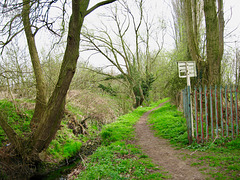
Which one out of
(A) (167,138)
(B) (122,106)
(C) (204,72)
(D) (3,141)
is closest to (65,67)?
(D) (3,141)

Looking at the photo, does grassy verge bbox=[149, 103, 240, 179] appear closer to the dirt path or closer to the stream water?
the dirt path

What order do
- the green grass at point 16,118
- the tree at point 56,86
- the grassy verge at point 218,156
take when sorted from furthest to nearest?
the green grass at point 16,118 < the tree at point 56,86 < the grassy verge at point 218,156

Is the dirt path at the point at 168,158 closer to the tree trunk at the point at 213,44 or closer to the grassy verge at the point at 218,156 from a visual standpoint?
the grassy verge at the point at 218,156

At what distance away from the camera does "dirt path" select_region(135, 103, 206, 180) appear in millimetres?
4367

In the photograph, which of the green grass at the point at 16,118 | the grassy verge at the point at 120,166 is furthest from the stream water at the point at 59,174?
the green grass at the point at 16,118

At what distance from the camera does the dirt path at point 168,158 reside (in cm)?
437

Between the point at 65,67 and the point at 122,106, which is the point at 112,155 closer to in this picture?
the point at 65,67

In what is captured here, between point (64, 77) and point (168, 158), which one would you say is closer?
point (168, 158)

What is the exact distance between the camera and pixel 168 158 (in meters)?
5.68

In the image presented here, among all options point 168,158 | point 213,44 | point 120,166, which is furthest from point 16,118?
point 213,44

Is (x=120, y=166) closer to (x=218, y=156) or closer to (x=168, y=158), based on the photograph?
(x=168, y=158)

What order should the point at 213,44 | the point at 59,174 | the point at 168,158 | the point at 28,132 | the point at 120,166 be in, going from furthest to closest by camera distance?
1. the point at 28,132
2. the point at 213,44
3. the point at 59,174
4. the point at 168,158
5. the point at 120,166

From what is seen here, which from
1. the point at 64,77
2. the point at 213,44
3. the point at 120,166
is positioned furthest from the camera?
the point at 213,44

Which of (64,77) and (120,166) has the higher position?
(64,77)
